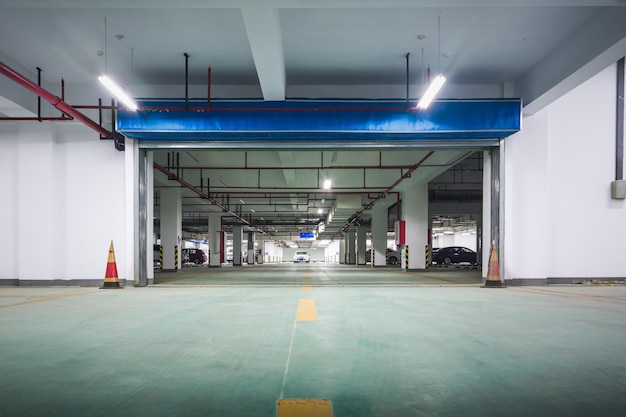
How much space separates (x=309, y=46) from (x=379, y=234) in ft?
66.1

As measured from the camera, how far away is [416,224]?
17.9m

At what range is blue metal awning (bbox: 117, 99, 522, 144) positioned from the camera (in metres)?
8.61

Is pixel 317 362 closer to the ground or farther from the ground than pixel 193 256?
farther from the ground

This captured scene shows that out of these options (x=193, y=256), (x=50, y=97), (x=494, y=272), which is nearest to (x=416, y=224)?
(x=494, y=272)

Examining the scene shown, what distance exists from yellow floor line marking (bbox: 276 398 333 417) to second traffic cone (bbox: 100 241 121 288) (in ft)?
25.7

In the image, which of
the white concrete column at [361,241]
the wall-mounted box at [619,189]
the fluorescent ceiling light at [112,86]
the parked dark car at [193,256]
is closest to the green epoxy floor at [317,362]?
the fluorescent ceiling light at [112,86]

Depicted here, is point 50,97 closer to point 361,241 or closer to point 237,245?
point 237,245

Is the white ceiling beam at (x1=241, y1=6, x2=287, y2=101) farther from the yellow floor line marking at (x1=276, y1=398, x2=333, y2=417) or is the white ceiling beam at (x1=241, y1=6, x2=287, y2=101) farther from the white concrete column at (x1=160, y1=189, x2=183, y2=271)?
the white concrete column at (x1=160, y1=189, x2=183, y2=271)

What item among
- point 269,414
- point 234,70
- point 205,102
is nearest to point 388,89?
point 234,70

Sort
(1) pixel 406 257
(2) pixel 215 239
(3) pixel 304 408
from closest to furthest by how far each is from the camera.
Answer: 1. (3) pixel 304 408
2. (1) pixel 406 257
3. (2) pixel 215 239

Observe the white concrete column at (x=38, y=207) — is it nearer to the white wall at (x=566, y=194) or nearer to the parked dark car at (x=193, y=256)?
the white wall at (x=566, y=194)

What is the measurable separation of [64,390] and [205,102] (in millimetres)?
7277

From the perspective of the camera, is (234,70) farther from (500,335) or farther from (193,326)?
(500,335)

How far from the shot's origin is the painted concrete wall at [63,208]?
9.35 meters
